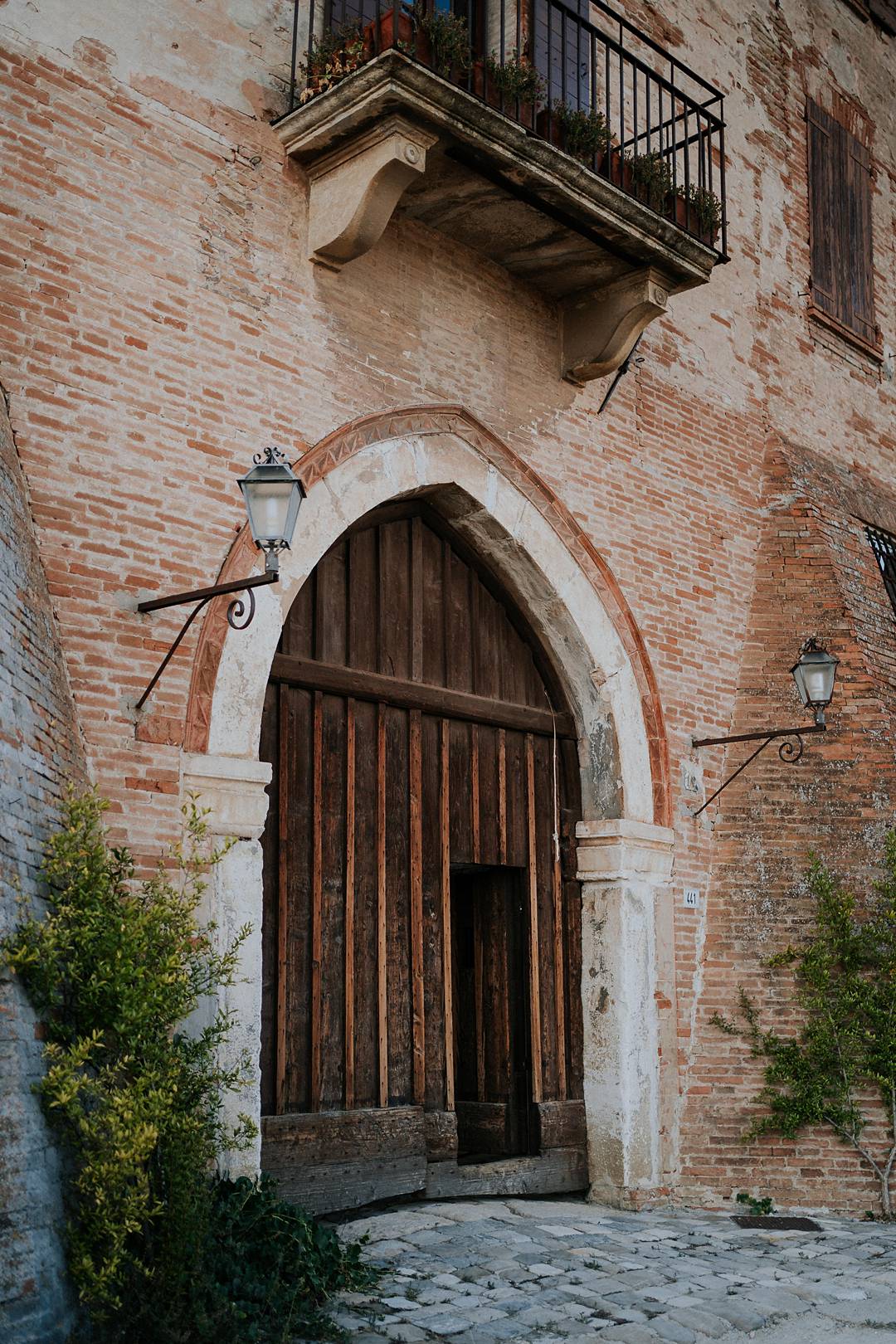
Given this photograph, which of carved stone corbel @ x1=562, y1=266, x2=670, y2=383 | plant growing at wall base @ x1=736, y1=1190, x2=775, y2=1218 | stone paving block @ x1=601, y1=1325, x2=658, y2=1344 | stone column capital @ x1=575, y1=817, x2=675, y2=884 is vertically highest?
carved stone corbel @ x1=562, y1=266, x2=670, y2=383

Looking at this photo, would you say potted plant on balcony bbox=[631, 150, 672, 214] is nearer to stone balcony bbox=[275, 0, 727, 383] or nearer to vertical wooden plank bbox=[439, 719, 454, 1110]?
stone balcony bbox=[275, 0, 727, 383]

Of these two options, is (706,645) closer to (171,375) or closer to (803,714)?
(803,714)

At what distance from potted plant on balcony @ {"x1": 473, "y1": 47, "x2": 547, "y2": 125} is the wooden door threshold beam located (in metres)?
3.22

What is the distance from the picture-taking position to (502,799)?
8555 mm

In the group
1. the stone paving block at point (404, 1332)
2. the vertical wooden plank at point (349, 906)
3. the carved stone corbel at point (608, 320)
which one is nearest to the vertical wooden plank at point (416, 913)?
the vertical wooden plank at point (349, 906)

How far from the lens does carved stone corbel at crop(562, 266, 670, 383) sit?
8.62 meters

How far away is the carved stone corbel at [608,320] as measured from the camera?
8617mm

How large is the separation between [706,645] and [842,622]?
1123mm

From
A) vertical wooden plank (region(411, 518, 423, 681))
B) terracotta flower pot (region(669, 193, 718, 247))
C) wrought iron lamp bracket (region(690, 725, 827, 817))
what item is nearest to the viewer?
vertical wooden plank (region(411, 518, 423, 681))

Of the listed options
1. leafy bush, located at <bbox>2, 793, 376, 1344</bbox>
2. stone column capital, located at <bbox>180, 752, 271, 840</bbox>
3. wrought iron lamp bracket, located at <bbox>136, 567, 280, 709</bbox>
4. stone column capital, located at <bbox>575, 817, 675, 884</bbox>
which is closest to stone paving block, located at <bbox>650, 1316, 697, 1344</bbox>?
leafy bush, located at <bbox>2, 793, 376, 1344</bbox>

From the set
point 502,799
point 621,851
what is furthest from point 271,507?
point 621,851

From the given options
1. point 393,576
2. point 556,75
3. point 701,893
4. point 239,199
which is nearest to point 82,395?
point 239,199

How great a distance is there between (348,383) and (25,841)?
3.61 meters

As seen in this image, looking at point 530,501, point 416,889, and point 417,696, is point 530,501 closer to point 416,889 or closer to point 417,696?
point 417,696
